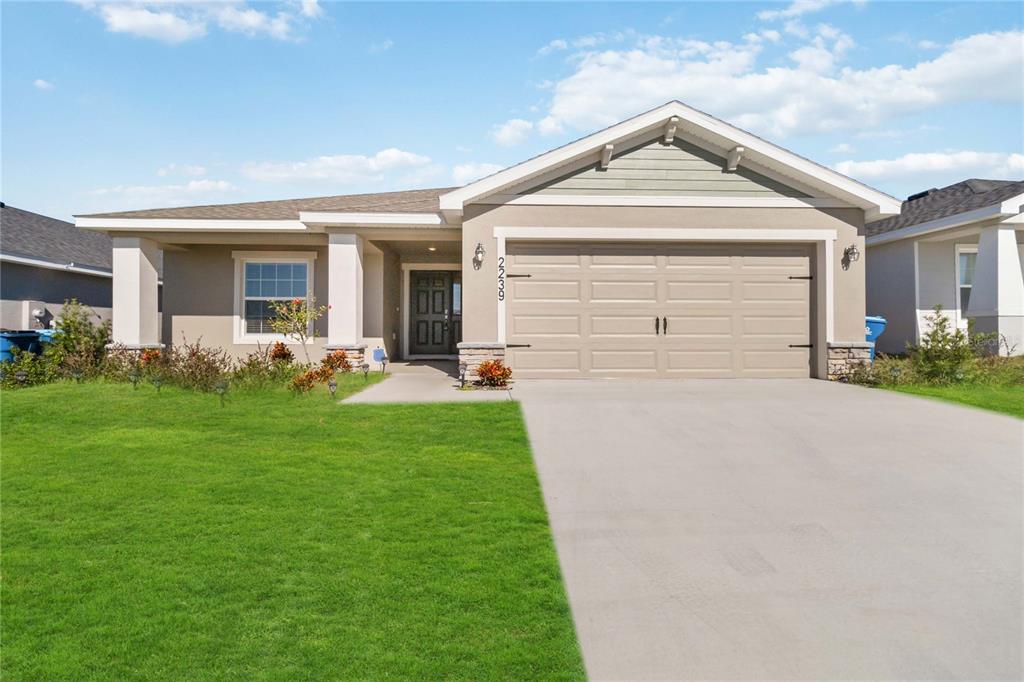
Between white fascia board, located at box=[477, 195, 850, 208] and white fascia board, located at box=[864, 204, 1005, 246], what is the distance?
4.32 metres

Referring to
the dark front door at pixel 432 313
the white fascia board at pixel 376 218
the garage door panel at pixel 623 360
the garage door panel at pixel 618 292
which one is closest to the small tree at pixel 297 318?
the white fascia board at pixel 376 218

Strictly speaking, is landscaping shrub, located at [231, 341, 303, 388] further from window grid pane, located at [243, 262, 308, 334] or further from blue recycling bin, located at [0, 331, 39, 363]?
blue recycling bin, located at [0, 331, 39, 363]

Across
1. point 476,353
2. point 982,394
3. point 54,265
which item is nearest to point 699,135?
point 476,353

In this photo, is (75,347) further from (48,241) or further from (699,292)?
(699,292)

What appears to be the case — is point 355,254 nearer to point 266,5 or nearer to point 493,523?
point 266,5

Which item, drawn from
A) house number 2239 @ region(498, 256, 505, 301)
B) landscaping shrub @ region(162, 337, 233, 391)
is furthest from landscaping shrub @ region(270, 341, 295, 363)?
house number 2239 @ region(498, 256, 505, 301)

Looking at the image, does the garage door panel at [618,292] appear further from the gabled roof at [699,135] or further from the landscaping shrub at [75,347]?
the landscaping shrub at [75,347]

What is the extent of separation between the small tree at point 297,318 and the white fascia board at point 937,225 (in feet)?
42.5

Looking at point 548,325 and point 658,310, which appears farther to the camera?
point 658,310

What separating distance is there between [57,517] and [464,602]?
334 centimetres

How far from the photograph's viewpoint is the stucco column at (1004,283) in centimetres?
1331

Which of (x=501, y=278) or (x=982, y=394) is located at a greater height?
(x=501, y=278)

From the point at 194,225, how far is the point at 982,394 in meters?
14.5

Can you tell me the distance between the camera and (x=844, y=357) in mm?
11133
